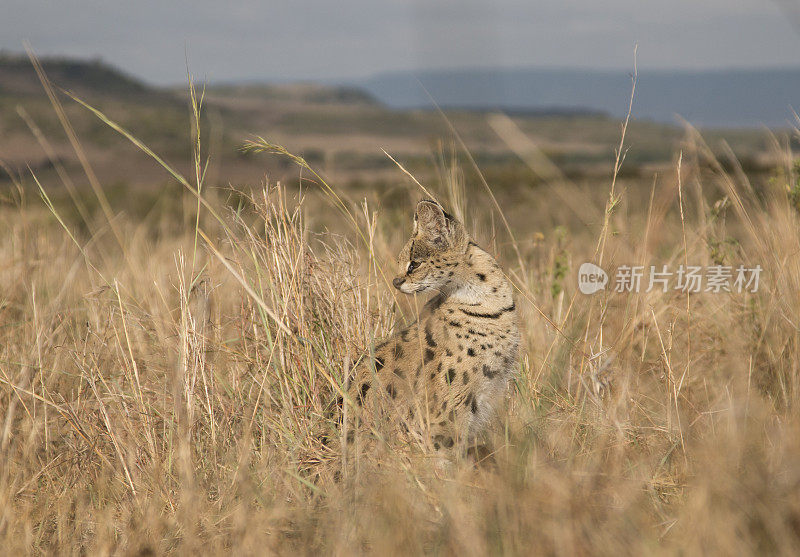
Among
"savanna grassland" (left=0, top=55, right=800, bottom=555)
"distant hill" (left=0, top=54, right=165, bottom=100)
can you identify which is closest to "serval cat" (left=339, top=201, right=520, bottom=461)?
"savanna grassland" (left=0, top=55, right=800, bottom=555)

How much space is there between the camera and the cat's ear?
12.9 feet

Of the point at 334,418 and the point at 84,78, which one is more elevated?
the point at 84,78

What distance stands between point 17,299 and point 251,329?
7.23 feet

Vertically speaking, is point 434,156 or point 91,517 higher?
point 434,156

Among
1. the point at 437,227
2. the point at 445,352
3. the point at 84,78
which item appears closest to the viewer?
the point at 445,352

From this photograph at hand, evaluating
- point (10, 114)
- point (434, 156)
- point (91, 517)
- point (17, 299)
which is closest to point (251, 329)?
point (91, 517)

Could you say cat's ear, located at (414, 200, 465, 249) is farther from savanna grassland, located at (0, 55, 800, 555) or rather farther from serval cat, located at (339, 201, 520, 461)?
savanna grassland, located at (0, 55, 800, 555)

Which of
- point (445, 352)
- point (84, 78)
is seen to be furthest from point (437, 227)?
point (84, 78)

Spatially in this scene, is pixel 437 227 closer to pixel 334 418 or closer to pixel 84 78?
pixel 334 418

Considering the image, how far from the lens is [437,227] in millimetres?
3971

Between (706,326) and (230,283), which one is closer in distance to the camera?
(706,326)

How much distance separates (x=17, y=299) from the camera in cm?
531

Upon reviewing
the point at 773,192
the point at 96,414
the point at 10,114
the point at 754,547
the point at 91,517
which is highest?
the point at 10,114

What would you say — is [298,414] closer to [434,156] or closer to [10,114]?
[434,156]
